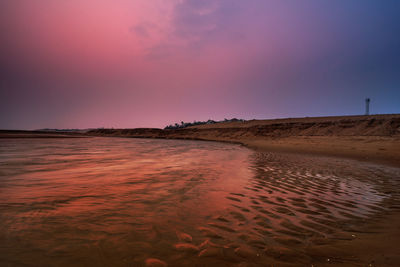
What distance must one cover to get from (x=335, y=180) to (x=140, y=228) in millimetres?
5878

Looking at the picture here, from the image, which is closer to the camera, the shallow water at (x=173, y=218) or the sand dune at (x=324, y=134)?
the shallow water at (x=173, y=218)

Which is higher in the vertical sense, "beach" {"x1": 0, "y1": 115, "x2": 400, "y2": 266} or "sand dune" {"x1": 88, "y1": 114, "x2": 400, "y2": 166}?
"sand dune" {"x1": 88, "y1": 114, "x2": 400, "y2": 166}

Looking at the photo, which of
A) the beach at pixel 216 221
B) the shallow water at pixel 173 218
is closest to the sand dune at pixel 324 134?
the beach at pixel 216 221

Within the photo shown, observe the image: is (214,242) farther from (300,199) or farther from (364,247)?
(300,199)

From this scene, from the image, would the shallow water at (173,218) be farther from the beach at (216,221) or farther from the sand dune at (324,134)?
the sand dune at (324,134)

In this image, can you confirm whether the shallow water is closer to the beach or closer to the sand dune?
the beach

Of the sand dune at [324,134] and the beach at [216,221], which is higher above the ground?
the sand dune at [324,134]

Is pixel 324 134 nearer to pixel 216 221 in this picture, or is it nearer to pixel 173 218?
pixel 216 221

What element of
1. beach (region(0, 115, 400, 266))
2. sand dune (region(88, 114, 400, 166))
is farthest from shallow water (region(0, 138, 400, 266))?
sand dune (region(88, 114, 400, 166))

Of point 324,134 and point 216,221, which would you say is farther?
point 324,134

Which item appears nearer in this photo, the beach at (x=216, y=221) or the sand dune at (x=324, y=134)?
the beach at (x=216, y=221)

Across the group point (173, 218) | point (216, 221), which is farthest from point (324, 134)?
point (173, 218)

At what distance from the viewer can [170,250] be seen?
84.4 inches

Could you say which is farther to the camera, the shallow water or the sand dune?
the sand dune
